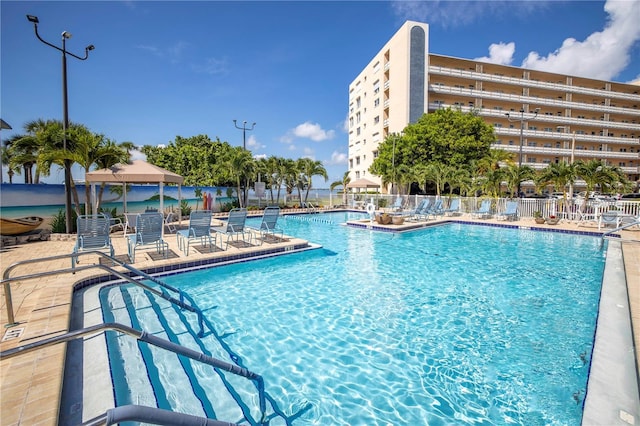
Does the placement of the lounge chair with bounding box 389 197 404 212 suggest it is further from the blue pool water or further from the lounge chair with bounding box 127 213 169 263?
the lounge chair with bounding box 127 213 169 263

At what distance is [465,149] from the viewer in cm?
2867

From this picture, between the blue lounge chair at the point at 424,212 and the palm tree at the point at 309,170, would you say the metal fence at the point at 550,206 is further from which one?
the palm tree at the point at 309,170

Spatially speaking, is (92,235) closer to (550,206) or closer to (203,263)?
(203,263)

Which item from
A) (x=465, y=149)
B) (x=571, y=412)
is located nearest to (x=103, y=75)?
(x=571, y=412)

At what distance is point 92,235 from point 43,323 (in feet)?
13.7

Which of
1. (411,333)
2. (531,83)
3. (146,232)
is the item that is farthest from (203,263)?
(531,83)

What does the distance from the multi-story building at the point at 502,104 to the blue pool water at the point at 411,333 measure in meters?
31.1

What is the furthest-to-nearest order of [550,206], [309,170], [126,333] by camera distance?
1. [309,170]
2. [550,206]
3. [126,333]

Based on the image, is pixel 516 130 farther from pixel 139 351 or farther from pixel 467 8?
pixel 139 351

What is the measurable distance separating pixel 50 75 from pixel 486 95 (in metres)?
45.1

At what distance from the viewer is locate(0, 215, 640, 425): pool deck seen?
7.57 ft

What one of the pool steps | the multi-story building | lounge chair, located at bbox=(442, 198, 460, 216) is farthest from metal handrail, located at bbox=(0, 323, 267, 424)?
the multi-story building

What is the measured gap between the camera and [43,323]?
145 inches

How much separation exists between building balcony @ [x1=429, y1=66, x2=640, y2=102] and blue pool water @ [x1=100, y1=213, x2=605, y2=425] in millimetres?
36826
